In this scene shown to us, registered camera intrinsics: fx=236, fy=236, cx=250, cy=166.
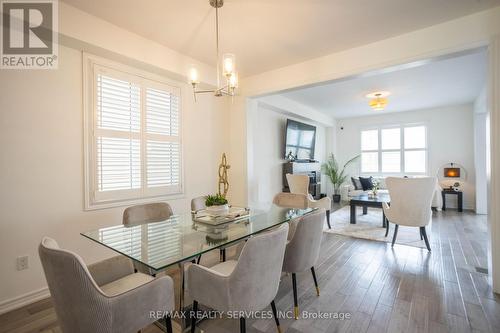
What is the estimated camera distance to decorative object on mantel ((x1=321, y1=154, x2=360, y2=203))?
7.63 metres

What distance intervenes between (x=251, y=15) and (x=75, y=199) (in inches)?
103

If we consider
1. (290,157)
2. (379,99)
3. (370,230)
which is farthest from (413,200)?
(290,157)

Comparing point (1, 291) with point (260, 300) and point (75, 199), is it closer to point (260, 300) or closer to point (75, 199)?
point (75, 199)

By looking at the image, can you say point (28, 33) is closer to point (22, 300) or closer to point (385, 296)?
point (22, 300)

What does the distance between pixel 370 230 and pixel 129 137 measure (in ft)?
13.9

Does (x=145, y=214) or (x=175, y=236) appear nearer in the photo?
(x=175, y=236)

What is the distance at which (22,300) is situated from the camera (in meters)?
2.15

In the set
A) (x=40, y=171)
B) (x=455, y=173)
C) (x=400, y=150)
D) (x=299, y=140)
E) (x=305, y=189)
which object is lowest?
(x=305, y=189)

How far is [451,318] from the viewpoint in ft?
6.24

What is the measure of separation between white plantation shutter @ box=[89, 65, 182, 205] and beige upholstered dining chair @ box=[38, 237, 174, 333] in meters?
1.59

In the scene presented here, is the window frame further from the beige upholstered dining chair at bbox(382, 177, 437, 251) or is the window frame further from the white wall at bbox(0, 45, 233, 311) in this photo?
the white wall at bbox(0, 45, 233, 311)

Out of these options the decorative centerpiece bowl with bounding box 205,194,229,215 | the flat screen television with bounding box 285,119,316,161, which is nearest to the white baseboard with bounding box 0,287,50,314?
the decorative centerpiece bowl with bounding box 205,194,229,215

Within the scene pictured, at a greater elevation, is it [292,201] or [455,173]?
[455,173]

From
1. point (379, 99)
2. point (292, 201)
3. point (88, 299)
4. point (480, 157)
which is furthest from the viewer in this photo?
point (480, 157)
